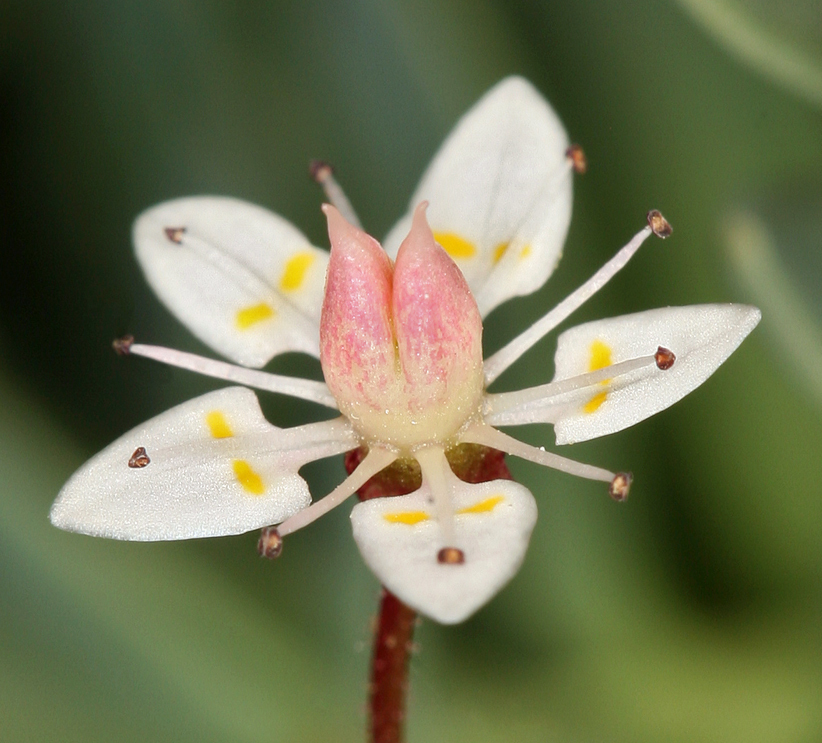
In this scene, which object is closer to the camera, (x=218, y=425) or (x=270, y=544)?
(x=270, y=544)

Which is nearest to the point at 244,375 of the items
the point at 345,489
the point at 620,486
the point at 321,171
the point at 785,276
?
the point at 345,489

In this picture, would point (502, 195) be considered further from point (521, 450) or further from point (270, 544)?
point (270, 544)

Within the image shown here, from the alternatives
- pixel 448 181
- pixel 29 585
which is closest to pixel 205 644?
pixel 29 585

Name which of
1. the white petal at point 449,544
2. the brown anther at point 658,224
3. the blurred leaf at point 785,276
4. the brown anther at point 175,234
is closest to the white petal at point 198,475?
the white petal at point 449,544

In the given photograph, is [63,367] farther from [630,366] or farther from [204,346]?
[630,366]

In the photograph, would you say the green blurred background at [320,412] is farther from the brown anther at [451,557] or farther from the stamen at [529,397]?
the brown anther at [451,557]

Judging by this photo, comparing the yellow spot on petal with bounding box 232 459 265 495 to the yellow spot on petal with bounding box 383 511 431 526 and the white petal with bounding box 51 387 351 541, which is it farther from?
the yellow spot on petal with bounding box 383 511 431 526

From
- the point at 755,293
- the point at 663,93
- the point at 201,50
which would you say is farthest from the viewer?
the point at 201,50
